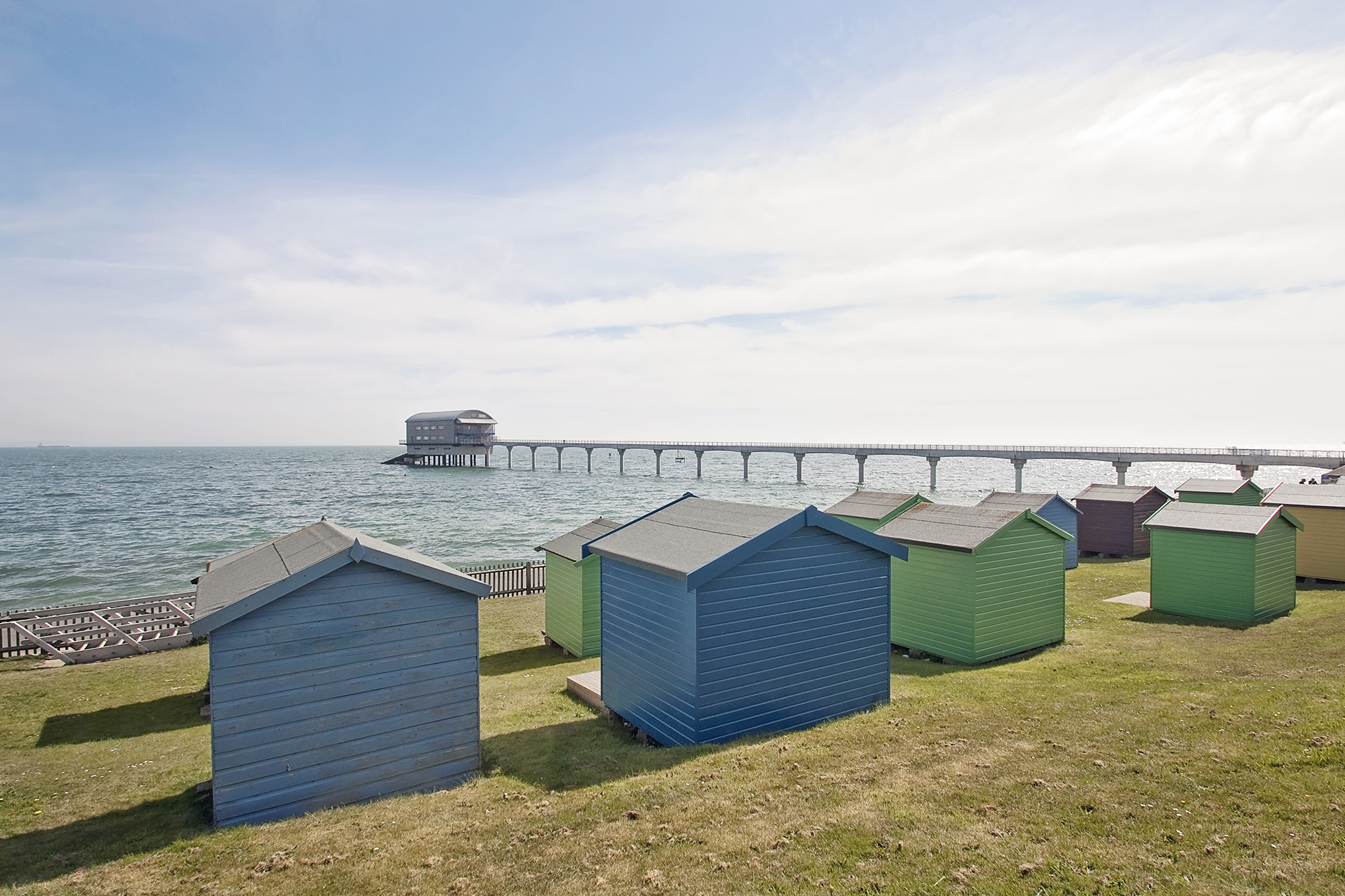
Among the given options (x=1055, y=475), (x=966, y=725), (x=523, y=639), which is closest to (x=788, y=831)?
(x=966, y=725)

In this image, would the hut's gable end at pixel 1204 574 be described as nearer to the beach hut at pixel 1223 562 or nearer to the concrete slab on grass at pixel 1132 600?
the beach hut at pixel 1223 562

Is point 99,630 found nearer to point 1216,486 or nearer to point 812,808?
point 812,808

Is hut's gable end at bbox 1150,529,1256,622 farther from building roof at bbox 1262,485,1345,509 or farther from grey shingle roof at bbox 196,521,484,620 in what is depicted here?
grey shingle roof at bbox 196,521,484,620

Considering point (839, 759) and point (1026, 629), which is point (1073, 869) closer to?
point (839, 759)

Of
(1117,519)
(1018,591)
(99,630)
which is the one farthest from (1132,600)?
(99,630)

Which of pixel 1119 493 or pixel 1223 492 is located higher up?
pixel 1223 492

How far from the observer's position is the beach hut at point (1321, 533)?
23.0 m

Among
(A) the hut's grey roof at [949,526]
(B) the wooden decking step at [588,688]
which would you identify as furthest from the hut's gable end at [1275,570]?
(B) the wooden decking step at [588,688]

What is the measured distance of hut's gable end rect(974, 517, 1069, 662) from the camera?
49.8ft

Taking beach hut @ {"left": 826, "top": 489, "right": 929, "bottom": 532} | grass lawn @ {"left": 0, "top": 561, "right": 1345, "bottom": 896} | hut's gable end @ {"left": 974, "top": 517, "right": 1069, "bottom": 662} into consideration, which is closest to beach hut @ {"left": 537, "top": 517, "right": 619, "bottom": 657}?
grass lawn @ {"left": 0, "top": 561, "right": 1345, "bottom": 896}

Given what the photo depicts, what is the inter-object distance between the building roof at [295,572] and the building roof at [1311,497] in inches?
1081

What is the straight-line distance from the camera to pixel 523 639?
62.6 ft

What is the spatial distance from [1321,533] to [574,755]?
1052 inches

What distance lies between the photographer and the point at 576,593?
1684 centimetres
